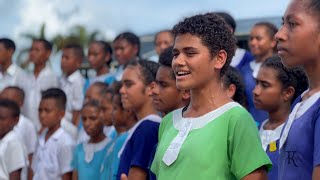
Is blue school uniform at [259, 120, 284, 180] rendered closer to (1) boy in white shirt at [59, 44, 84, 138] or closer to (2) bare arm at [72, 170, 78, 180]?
(2) bare arm at [72, 170, 78, 180]

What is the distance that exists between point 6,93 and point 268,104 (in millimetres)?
4490

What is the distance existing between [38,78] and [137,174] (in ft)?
16.6

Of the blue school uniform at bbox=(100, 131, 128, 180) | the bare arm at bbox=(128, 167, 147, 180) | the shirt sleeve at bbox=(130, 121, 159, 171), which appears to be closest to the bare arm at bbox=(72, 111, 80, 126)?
the blue school uniform at bbox=(100, 131, 128, 180)

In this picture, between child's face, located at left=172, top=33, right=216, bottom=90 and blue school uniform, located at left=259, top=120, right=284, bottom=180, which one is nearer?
child's face, located at left=172, top=33, right=216, bottom=90

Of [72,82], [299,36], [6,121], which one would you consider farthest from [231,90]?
[72,82]

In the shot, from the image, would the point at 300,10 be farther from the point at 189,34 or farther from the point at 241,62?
the point at 241,62

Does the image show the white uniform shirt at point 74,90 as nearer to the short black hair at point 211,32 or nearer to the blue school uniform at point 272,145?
the blue school uniform at point 272,145

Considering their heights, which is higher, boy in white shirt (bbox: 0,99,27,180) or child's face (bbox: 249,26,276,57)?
child's face (bbox: 249,26,276,57)

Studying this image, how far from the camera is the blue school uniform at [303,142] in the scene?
117 inches

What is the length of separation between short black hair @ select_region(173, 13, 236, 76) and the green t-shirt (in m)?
0.31

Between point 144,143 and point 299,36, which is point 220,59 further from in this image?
point 144,143

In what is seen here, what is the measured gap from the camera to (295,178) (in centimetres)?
304

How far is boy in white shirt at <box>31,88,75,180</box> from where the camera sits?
6.88 metres

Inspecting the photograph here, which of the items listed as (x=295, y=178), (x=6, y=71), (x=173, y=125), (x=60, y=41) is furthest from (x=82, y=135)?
(x=60, y=41)
